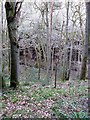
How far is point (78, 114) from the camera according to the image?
17.5 ft

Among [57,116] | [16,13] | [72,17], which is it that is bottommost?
[57,116]

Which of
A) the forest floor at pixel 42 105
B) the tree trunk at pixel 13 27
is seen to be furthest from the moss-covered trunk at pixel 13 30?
the forest floor at pixel 42 105

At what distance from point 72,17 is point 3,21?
570 centimetres

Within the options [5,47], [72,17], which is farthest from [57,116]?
[5,47]

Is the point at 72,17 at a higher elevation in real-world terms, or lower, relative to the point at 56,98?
higher

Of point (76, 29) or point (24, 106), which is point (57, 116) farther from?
point (76, 29)

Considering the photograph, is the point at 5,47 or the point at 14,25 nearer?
the point at 14,25

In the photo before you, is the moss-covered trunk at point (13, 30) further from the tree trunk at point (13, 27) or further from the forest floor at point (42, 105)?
the forest floor at point (42, 105)

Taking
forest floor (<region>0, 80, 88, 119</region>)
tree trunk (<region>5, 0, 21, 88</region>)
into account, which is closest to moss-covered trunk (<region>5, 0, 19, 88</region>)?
tree trunk (<region>5, 0, 21, 88</region>)

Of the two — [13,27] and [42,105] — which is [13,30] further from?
[42,105]

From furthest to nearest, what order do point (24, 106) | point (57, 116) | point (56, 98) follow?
point (56, 98), point (24, 106), point (57, 116)

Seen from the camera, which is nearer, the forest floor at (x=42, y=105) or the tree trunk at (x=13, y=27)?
the forest floor at (x=42, y=105)

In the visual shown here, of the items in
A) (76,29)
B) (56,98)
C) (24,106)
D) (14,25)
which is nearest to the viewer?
(24,106)

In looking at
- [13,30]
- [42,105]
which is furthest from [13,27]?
[42,105]
